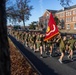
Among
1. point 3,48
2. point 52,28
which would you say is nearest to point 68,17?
point 52,28

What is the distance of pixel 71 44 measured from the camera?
15.0 m

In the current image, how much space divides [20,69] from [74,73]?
2727mm

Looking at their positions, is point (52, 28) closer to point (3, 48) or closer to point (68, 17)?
point (3, 48)

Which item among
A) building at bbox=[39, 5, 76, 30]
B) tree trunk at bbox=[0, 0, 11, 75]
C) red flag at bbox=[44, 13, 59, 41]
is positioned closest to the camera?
tree trunk at bbox=[0, 0, 11, 75]

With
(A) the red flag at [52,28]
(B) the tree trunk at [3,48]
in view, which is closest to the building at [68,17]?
(A) the red flag at [52,28]

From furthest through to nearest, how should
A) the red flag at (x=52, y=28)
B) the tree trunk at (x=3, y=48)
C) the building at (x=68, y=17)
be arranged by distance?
the building at (x=68, y=17)
the red flag at (x=52, y=28)
the tree trunk at (x=3, y=48)

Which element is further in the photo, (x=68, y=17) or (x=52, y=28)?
(x=68, y=17)

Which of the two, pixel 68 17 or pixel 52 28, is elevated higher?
pixel 68 17

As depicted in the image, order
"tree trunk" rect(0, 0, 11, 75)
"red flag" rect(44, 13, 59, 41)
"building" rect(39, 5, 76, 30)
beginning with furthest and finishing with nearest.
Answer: "building" rect(39, 5, 76, 30) → "red flag" rect(44, 13, 59, 41) → "tree trunk" rect(0, 0, 11, 75)

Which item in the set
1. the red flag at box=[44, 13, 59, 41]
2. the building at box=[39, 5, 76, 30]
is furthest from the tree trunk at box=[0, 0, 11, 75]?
Answer: the building at box=[39, 5, 76, 30]

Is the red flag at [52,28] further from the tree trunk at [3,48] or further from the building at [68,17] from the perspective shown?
the building at [68,17]

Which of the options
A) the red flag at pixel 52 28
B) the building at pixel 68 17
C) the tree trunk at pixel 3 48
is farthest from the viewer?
the building at pixel 68 17

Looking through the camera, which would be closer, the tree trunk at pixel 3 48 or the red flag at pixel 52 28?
the tree trunk at pixel 3 48

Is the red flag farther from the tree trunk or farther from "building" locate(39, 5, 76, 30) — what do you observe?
"building" locate(39, 5, 76, 30)
